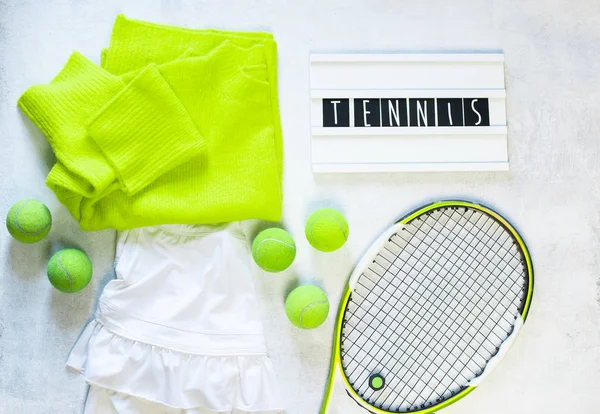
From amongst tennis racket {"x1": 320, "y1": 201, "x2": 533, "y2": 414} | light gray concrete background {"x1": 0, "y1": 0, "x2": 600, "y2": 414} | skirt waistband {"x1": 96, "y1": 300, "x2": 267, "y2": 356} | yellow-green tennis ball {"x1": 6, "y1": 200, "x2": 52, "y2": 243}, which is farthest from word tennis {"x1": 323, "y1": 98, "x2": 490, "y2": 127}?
yellow-green tennis ball {"x1": 6, "y1": 200, "x2": 52, "y2": 243}

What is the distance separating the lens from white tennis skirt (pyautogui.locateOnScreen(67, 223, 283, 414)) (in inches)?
45.4

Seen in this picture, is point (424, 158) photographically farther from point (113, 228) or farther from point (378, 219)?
point (113, 228)

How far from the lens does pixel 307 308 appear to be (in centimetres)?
114

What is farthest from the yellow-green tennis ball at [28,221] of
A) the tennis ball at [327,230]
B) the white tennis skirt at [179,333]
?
the tennis ball at [327,230]

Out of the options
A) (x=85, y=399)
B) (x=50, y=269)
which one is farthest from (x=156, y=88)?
(x=85, y=399)

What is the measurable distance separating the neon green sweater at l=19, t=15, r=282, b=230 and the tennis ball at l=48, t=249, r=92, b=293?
0.08 meters

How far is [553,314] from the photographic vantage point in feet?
4.33

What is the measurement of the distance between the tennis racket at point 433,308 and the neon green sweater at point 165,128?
31 cm

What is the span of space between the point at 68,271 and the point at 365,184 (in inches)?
26.9

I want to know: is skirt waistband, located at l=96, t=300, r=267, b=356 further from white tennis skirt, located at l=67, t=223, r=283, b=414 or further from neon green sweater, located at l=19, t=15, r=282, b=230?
neon green sweater, located at l=19, t=15, r=282, b=230

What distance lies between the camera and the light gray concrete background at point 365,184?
1229 millimetres

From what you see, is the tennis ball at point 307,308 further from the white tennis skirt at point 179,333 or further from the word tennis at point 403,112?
the word tennis at point 403,112

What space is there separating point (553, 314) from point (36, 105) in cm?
129

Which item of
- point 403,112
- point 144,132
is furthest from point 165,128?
point 403,112
